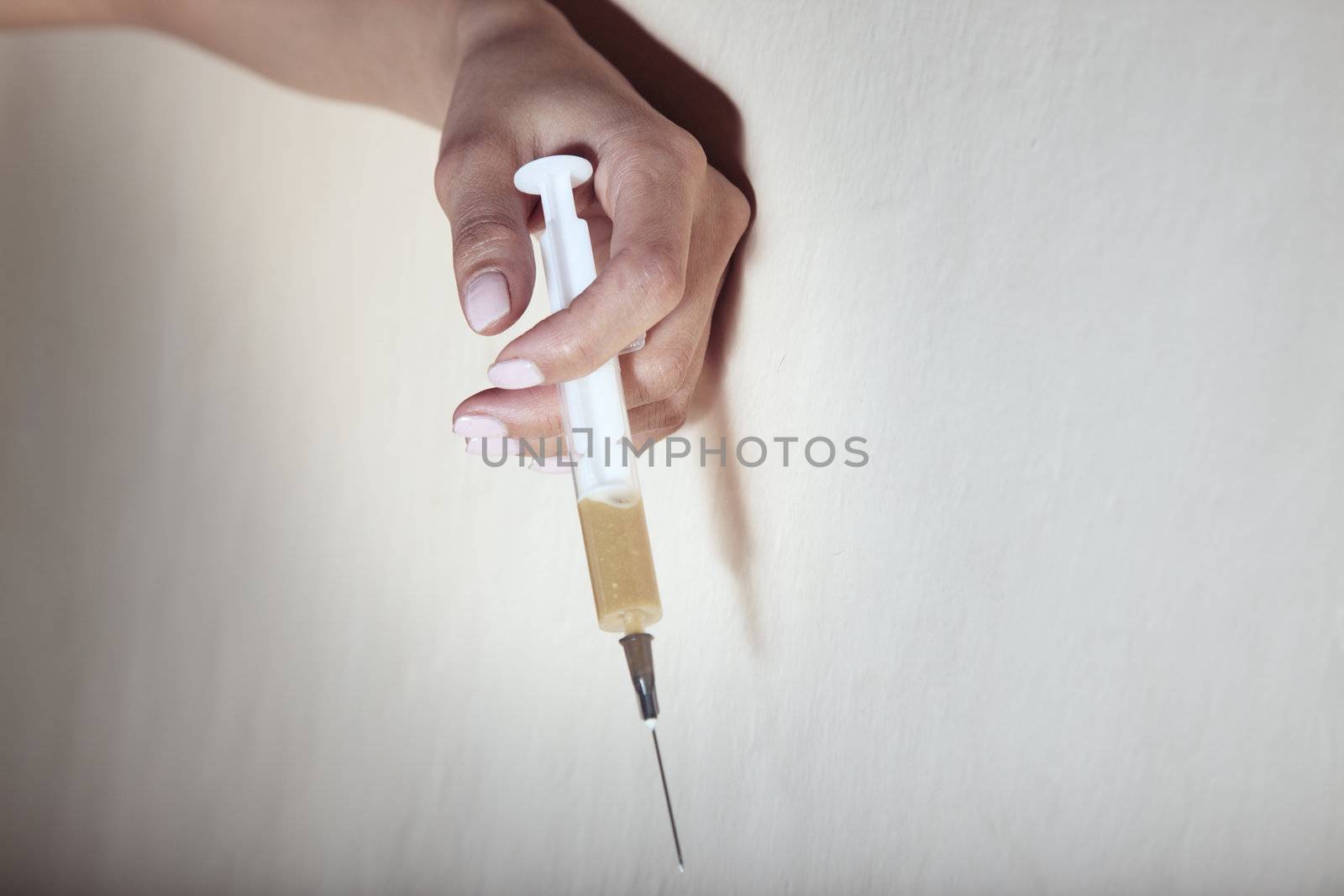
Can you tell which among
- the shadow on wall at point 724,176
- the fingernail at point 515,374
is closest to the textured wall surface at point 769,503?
the shadow on wall at point 724,176

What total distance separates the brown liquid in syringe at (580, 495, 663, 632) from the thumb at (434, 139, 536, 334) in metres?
0.08

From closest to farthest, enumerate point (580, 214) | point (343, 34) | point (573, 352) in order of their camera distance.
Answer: point (573, 352) < point (580, 214) < point (343, 34)

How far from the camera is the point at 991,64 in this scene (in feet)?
0.99

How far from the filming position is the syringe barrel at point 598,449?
0.35m

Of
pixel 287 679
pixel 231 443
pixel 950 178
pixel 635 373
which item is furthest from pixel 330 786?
pixel 950 178

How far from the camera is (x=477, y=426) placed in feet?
1.27

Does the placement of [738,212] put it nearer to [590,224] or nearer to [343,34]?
[590,224]

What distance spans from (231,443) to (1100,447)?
637 mm

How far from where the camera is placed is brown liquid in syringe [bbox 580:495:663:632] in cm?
35

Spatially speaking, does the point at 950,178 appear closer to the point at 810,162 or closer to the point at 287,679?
the point at 810,162

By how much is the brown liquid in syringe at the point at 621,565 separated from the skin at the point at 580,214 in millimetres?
51

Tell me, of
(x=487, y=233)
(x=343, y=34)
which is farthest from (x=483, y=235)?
(x=343, y=34)

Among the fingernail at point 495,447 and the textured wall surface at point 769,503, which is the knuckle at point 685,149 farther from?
the fingernail at point 495,447

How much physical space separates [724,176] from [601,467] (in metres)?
0.15
